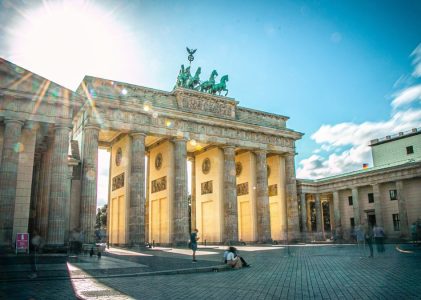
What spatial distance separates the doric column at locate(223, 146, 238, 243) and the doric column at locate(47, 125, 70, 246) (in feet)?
68.8

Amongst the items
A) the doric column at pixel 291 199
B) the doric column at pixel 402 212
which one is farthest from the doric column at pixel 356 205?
the doric column at pixel 291 199

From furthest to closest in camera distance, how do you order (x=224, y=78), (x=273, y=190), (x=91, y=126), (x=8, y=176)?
(x=273, y=190), (x=224, y=78), (x=91, y=126), (x=8, y=176)

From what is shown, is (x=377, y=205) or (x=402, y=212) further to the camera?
(x=377, y=205)

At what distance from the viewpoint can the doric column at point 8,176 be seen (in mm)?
21297

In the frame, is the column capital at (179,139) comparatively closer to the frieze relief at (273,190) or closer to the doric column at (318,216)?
the frieze relief at (273,190)

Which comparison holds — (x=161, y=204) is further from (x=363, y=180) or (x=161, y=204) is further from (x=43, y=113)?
(x=363, y=180)

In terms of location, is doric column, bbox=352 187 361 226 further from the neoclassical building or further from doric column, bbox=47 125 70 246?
doric column, bbox=47 125 70 246

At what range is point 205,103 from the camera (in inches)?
1662

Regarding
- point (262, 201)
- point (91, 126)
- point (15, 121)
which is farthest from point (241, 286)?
point (262, 201)

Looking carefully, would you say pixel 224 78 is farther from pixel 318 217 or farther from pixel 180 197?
pixel 318 217

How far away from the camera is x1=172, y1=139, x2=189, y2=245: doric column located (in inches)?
1468

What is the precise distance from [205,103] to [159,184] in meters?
10.7

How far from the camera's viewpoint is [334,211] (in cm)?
5438

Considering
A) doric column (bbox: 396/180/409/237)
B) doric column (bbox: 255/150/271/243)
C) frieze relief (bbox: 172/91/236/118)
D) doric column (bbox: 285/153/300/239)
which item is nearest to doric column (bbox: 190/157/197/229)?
doric column (bbox: 255/150/271/243)
